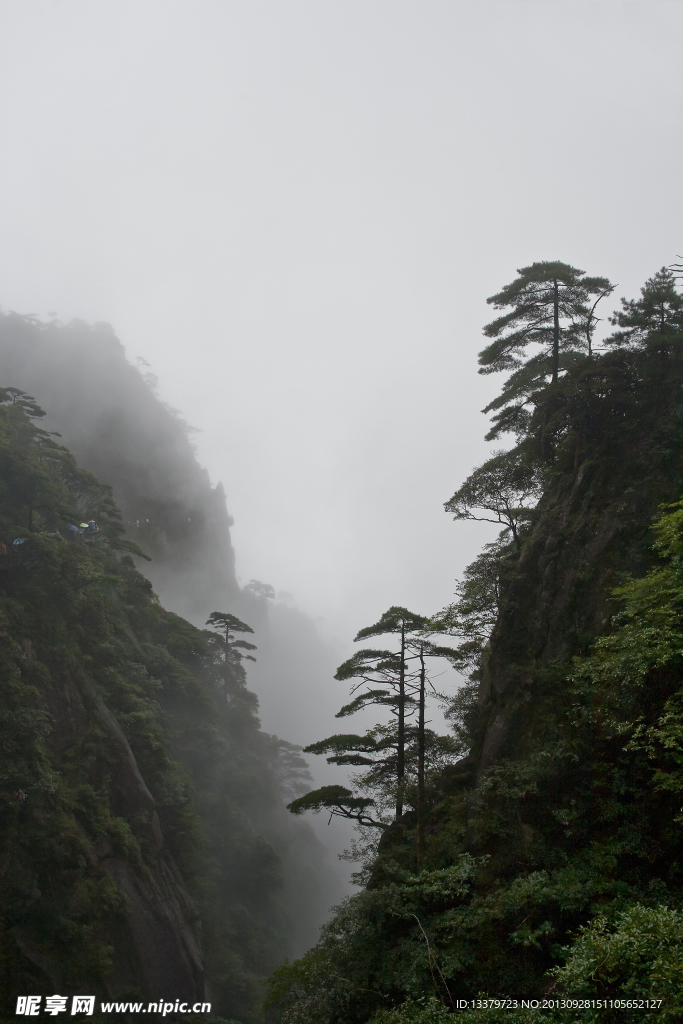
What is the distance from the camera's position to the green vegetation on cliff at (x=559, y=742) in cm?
819

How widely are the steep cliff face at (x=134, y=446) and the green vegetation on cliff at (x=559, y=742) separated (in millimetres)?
50111

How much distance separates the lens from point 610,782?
997 cm

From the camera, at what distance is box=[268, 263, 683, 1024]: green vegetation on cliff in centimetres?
819

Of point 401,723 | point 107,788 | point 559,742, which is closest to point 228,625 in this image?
point 107,788

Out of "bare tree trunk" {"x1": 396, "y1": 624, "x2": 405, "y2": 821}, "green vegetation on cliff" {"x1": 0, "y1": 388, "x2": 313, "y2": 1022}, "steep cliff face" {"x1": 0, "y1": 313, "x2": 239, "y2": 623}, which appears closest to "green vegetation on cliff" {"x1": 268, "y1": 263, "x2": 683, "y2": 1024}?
"bare tree trunk" {"x1": 396, "y1": 624, "x2": 405, "y2": 821}

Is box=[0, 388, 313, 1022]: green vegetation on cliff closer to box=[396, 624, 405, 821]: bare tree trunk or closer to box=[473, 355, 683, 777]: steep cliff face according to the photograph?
box=[396, 624, 405, 821]: bare tree trunk

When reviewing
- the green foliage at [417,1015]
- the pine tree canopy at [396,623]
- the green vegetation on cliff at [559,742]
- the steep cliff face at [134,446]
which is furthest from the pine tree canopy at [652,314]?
the steep cliff face at [134,446]

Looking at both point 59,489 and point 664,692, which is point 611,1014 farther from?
point 59,489

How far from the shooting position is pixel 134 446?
6488cm

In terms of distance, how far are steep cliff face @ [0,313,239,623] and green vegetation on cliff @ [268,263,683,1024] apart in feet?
164

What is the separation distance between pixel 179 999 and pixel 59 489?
958 inches

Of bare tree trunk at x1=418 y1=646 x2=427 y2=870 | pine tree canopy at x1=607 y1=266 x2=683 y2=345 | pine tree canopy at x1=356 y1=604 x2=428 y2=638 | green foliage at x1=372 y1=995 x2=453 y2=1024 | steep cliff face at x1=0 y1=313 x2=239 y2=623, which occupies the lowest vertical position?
green foliage at x1=372 y1=995 x2=453 y2=1024

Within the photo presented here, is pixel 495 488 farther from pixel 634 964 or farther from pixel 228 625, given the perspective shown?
pixel 228 625

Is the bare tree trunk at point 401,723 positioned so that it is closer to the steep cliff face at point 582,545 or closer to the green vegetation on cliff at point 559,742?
Answer: the green vegetation on cliff at point 559,742
